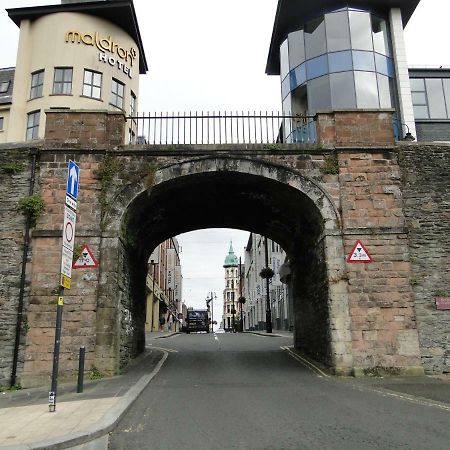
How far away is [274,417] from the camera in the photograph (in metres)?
6.78

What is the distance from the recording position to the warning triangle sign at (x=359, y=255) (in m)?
11.5

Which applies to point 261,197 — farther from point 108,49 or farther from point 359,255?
point 108,49

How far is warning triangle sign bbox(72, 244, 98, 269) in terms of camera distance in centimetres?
1103

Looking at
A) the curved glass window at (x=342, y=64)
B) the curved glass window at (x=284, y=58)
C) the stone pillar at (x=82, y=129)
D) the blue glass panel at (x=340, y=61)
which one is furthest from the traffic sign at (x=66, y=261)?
the curved glass window at (x=284, y=58)

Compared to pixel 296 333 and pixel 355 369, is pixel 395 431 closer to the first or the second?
pixel 355 369

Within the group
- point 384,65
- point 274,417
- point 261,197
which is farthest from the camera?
point 384,65

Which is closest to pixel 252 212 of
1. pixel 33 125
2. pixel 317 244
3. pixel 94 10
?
pixel 317 244

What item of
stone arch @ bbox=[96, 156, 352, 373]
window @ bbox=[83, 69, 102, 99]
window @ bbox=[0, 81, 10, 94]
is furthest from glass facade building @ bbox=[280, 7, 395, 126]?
window @ bbox=[0, 81, 10, 94]

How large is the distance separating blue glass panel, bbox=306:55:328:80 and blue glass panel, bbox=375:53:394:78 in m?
2.94

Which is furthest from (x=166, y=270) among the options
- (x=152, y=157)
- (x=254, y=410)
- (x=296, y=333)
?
(x=254, y=410)

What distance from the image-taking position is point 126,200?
1190cm

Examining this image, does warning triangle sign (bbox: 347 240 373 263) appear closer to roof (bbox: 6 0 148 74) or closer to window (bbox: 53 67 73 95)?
window (bbox: 53 67 73 95)

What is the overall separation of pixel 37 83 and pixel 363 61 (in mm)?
19645

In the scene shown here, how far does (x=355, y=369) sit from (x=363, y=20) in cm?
2299
